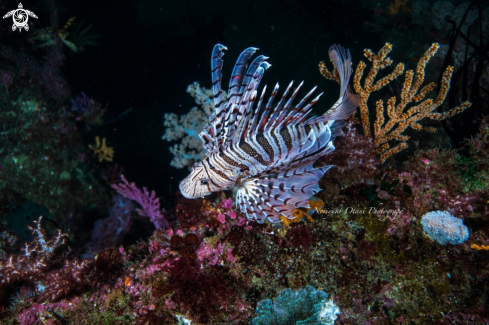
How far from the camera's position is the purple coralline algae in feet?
10.5

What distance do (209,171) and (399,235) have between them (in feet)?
9.17

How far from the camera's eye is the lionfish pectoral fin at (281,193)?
3529mm

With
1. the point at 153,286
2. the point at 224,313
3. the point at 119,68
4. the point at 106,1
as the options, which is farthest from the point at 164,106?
the point at 224,313

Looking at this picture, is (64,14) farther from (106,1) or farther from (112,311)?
(112,311)

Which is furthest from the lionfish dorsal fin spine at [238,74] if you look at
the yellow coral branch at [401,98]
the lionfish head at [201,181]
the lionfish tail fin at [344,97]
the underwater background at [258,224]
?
the yellow coral branch at [401,98]

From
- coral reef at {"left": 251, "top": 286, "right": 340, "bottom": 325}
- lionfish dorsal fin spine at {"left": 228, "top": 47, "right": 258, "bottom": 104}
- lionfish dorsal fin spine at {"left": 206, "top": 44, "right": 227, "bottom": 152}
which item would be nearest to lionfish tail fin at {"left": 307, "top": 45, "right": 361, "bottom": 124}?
lionfish dorsal fin spine at {"left": 228, "top": 47, "right": 258, "bottom": 104}

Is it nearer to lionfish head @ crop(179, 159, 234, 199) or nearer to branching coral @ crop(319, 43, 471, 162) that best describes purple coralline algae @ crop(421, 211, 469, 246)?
branching coral @ crop(319, 43, 471, 162)

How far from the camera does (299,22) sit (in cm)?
958

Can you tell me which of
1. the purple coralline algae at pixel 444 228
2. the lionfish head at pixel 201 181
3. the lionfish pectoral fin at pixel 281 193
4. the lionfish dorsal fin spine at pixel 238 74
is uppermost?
the lionfish dorsal fin spine at pixel 238 74

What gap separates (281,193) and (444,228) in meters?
2.13

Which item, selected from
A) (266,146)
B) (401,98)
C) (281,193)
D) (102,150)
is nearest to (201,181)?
(266,146)

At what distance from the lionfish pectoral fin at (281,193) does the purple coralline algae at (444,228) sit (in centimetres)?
153

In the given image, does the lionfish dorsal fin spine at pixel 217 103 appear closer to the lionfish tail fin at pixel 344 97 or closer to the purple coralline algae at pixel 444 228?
the lionfish tail fin at pixel 344 97

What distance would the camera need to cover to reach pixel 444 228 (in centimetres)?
328
